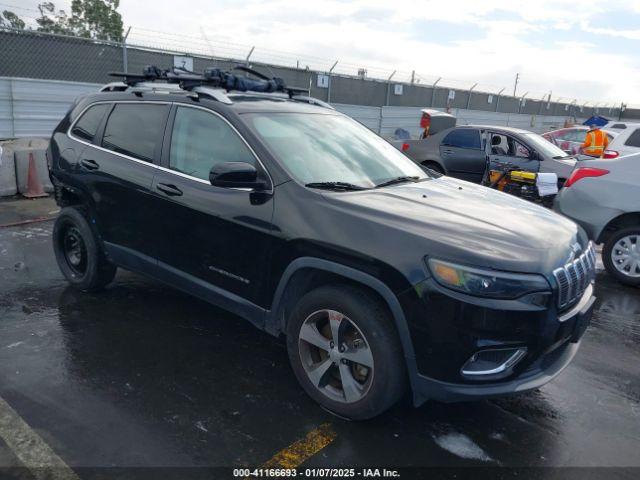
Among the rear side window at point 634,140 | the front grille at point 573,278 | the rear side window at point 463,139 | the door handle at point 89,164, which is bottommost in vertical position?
the front grille at point 573,278

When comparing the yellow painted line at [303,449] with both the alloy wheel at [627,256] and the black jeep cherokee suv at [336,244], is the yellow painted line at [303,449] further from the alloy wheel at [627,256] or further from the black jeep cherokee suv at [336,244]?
the alloy wheel at [627,256]

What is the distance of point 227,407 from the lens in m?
3.14

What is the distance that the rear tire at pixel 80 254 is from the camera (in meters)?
4.52

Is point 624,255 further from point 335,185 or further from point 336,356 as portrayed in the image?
point 336,356

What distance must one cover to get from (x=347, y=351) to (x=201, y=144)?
5.95 ft

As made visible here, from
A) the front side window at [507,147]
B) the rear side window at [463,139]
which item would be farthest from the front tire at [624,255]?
the rear side window at [463,139]

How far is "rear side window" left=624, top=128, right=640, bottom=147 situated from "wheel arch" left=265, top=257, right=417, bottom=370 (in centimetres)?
956

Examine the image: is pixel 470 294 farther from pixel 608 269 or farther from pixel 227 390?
pixel 608 269

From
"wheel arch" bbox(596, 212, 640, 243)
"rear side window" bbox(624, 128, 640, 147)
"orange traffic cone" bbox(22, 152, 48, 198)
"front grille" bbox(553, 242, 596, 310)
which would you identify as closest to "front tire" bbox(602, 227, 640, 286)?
"wheel arch" bbox(596, 212, 640, 243)

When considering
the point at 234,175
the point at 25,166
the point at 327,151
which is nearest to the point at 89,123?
the point at 234,175

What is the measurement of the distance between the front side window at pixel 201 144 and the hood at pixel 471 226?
0.82 m

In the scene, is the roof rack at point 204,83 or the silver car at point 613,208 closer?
the roof rack at point 204,83

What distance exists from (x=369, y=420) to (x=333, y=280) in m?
0.85

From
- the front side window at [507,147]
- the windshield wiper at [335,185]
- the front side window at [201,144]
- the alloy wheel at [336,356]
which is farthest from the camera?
the front side window at [507,147]
